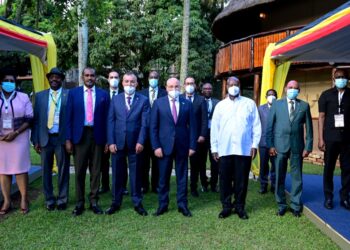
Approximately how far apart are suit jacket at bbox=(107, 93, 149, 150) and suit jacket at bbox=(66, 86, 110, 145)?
0.13m

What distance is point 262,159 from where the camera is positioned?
7.71 meters

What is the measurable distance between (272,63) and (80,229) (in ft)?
16.1

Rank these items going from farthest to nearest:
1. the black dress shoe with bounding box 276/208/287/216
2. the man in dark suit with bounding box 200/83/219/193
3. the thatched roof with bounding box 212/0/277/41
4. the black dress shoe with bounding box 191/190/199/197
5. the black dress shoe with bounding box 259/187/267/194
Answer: the thatched roof with bounding box 212/0/277/41
the black dress shoe with bounding box 259/187/267/194
the man in dark suit with bounding box 200/83/219/193
the black dress shoe with bounding box 191/190/199/197
the black dress shoe with bounding box 276/208/287/216

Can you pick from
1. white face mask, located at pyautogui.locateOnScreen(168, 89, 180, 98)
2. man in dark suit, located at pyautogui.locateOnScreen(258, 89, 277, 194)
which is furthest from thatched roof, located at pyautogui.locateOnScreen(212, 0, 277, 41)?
white face mask, located at pyautogui.locateOnScreen(168, 89, 180, 98)

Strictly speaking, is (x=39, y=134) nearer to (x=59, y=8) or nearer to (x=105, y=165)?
(x=105, y=165)

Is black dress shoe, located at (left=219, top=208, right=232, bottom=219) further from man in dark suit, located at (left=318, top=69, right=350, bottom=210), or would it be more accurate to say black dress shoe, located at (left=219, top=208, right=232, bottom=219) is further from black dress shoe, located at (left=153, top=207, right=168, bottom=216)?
man in dark suit, located at (left=318, top=69, right=350, bottom=210)

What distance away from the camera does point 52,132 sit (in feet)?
19.9

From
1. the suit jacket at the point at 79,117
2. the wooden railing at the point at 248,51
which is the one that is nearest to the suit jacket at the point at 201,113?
the suit jacket at the point at 79,117

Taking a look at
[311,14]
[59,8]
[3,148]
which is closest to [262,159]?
[3,148]

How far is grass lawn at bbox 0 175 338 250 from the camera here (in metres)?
4.66

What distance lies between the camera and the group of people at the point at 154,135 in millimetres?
5758

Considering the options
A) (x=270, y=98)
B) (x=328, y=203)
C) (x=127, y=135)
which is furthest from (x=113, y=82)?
(x=328, y=203)

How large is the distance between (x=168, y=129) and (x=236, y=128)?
952 millimetres

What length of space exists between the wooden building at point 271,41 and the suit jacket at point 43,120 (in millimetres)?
8552
